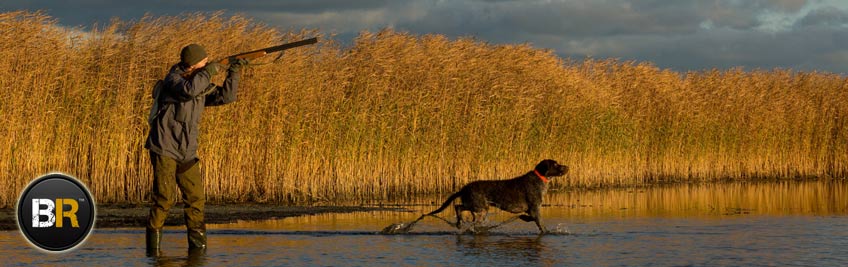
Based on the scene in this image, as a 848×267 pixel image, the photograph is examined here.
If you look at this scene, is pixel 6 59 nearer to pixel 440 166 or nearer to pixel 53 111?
pixel 53 111

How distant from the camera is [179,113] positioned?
1101cm

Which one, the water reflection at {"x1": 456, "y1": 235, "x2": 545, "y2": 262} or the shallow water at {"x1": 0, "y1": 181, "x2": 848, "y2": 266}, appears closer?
the shallow water at {"x1": 0, "y1": 181, "x2": 848, "y2": 266}

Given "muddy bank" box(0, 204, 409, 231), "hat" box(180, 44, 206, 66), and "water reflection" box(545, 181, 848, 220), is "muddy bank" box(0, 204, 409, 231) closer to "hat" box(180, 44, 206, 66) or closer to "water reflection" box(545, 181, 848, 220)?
"water reflection" box(545, 181, 848, 220)

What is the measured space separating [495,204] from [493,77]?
11.1 m

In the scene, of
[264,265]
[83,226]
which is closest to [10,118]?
[83,226]

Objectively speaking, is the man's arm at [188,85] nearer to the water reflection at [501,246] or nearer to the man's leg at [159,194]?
the man's leg at [159,194]

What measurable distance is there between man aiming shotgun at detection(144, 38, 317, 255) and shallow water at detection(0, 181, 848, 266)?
0.35 m

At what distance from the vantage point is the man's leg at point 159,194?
→ 1097 centimetres

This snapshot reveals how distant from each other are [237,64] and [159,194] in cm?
143

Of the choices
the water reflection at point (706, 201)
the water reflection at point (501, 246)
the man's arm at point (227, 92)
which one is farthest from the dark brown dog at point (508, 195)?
the man's arm at point (227, 92)

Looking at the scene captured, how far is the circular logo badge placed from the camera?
10500 millimetres

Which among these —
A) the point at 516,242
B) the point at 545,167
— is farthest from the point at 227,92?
the point at 545,167

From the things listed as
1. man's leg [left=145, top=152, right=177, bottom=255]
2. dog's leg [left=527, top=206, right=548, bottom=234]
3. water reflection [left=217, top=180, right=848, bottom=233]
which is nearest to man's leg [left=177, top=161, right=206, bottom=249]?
man's leg [left=145, top=152, right=177, bottom=255]

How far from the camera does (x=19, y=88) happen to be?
17391 mm
